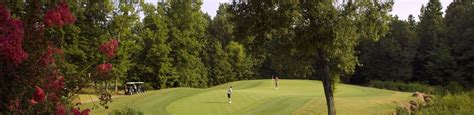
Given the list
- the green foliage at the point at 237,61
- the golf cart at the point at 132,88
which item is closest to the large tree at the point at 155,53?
the golf cart at the point at 132,88

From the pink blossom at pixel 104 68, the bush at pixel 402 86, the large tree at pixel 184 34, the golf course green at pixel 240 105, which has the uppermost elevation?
the large tree at pixel 184 34

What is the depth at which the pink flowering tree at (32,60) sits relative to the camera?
18.1 ft

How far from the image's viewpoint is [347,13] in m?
20.5

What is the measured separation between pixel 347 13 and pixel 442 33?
6334cm

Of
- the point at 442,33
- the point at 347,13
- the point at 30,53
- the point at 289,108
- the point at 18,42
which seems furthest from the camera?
the point at 442,33

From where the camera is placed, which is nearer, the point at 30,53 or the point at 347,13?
Answer: the point at 30,53

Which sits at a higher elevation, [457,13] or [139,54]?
[457,13]

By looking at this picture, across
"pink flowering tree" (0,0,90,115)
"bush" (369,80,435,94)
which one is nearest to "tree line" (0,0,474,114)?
"pink flowering tree" (0,0,90,115)

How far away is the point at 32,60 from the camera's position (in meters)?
5.83

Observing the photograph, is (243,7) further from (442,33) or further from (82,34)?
(442,33)

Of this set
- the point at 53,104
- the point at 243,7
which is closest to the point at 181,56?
the point at 243,7

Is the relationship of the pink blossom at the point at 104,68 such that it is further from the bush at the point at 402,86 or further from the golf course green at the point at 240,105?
→ the bush at the point at 402,86

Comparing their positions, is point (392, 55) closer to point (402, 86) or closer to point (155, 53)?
point (402, 86)

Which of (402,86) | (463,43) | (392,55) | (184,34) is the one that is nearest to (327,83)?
(184,34)
